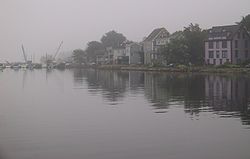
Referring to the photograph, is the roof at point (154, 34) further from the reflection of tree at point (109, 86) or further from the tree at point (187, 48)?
the reflection of tree at point (109, 86)

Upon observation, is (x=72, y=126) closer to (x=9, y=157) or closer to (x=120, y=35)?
(x=9, y=157)

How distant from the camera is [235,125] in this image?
11008 millimetres

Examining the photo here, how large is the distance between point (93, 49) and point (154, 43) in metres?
39.3

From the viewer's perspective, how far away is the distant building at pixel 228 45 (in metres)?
54.1

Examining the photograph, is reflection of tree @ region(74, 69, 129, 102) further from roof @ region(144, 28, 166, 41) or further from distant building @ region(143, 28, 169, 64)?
roof @ region(144, 28, 166, 41)

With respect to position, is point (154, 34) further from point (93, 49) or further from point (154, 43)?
point (93, 49)

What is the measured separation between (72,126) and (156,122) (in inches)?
99.2

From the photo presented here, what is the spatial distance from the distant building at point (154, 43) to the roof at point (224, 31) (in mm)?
17319

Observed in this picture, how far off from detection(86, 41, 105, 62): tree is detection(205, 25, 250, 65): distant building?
57900 millimetres

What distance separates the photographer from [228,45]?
5441 cm

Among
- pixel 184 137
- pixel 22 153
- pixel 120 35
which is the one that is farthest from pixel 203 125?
pixel 120 35

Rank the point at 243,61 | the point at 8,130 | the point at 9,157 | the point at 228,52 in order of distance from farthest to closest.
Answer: the point at 228,52 → the point at 243,61 → the point at 8,130 → the point at 9,157

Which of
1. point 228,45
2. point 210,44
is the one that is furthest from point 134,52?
point 228,45

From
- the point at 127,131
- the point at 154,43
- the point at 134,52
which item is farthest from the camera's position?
the point at 134,52
